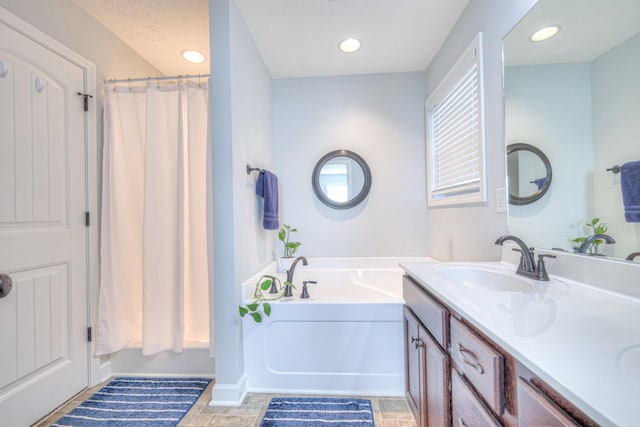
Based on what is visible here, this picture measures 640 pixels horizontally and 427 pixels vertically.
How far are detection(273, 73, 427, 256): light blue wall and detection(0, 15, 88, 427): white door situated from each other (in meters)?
1.52

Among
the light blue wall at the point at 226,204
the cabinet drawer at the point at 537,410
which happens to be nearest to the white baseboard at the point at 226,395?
the light blue wall at the point at 226,204

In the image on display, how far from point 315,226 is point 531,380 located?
2.11m

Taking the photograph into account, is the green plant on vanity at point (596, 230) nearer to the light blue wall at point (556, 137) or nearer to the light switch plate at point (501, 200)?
the light blue wall at point (556, 137)

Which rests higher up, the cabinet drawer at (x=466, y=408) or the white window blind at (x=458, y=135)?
the white window blind at (x=458, y=135)

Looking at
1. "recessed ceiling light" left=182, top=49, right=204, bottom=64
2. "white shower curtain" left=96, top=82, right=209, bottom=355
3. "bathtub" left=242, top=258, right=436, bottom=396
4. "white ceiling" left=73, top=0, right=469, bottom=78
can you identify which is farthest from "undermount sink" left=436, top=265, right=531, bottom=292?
"recessed ceiling light" left=182, top=49, right=204, bottom=64

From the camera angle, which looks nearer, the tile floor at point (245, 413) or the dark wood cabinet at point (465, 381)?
the dark wood cabinet at point (465, 381)

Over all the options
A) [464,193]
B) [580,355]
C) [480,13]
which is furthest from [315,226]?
[580,355]

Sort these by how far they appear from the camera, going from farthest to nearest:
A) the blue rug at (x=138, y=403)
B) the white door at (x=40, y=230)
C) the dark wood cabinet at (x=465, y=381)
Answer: the blue rug at (x=138, y=403), the white door at (x=40, y=230), the dark wood cabinet at (x=465, y=381)

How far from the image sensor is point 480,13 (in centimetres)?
156

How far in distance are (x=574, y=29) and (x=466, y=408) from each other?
141 cm

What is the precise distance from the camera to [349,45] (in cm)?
210

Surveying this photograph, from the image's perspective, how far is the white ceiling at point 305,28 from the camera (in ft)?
5.68

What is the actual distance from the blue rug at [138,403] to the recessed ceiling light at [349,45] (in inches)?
107

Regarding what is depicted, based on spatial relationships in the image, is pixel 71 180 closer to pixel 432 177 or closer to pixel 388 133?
pixel 388 133
